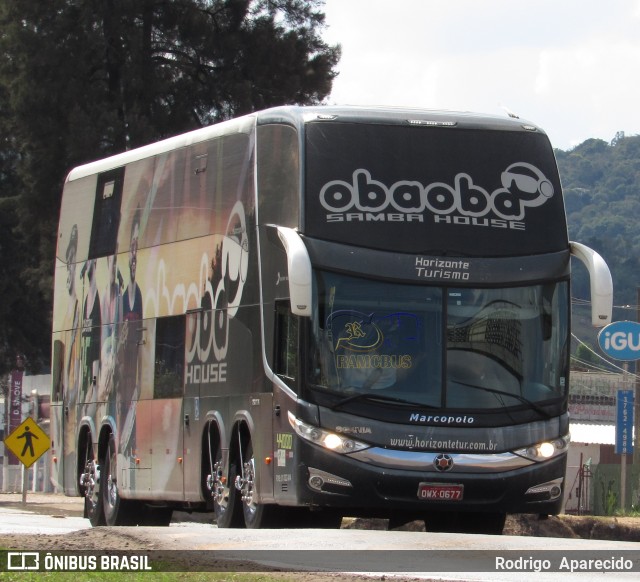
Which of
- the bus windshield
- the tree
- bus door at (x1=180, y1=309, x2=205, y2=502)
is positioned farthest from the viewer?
the tree

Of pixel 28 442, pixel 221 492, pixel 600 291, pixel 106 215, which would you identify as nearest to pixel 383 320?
pixel 600 291

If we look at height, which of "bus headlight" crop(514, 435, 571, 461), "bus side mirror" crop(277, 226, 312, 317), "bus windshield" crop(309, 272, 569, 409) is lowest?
"bus headlight" crop(514, 435, 571, 461)

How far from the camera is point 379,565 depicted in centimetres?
1203

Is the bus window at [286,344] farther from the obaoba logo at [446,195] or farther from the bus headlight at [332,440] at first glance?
the obaoba logo at [446,195]

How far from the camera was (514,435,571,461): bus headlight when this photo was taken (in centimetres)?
1620

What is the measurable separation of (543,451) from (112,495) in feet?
24.3

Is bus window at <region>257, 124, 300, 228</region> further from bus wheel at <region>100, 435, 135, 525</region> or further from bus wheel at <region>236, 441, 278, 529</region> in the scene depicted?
bus wheel at <region>100, 435, 135, 525</region>

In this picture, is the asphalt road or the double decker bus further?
the double decker bus

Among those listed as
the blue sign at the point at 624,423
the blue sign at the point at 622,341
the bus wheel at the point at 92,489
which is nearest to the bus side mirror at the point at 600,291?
the bus wheel at the point at 92,489

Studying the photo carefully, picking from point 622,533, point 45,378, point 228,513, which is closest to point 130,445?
point 228,513

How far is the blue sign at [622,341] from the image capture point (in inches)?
1459

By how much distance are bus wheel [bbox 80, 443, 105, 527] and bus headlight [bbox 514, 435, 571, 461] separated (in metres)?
7.73

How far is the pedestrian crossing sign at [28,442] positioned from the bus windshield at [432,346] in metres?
21.8

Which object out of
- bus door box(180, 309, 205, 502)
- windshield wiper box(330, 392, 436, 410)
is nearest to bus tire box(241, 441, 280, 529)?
bus door box(180, 309, 205, 502)
